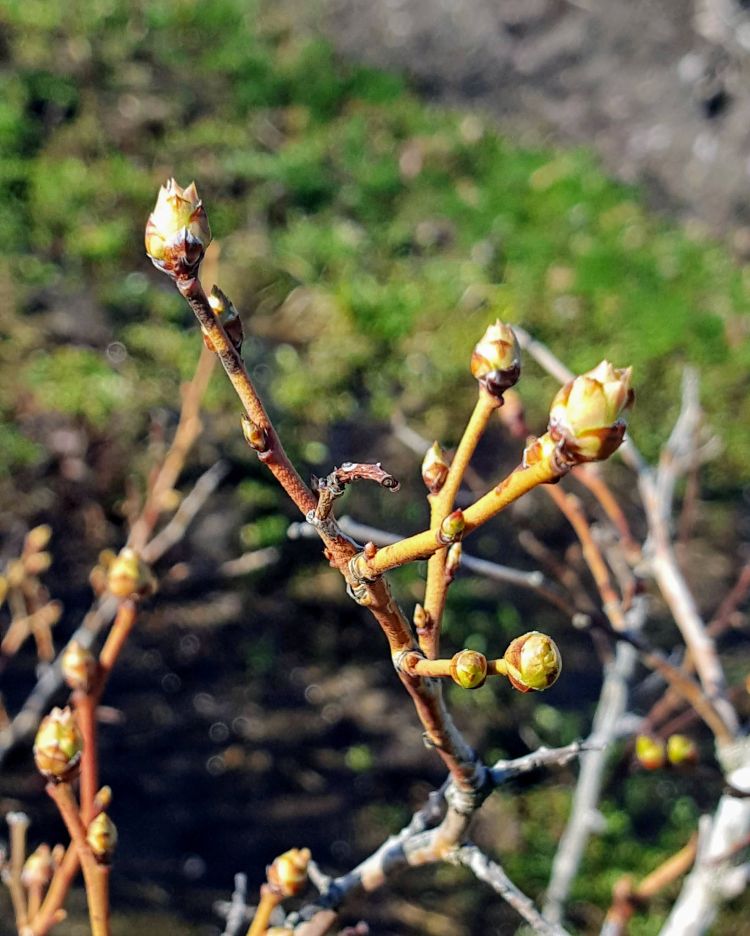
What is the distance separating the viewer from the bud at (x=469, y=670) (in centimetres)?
63

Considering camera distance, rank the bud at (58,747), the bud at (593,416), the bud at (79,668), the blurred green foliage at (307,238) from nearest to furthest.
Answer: the bud at (593,416) → the bud at (58,747) → the bud at (79,668) → the blurred green foliage at (307,238)

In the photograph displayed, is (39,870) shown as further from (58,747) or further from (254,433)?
(254,433)

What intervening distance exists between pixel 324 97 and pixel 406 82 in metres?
0.46

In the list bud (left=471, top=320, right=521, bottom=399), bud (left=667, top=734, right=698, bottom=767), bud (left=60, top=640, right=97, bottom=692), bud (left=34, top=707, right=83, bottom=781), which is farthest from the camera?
bud (left=667, top=734, right=698, bottom=767)

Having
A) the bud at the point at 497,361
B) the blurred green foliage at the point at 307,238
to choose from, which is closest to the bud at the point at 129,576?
the bud at the point at 497,361

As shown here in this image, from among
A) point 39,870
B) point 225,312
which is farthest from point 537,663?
point 39,870

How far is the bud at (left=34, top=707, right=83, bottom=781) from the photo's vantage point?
857mm

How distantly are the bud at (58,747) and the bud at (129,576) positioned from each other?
0.63 feet

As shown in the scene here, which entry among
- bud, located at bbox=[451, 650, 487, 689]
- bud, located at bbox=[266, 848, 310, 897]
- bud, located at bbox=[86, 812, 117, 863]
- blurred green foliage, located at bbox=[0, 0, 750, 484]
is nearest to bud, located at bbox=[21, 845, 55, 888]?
bud, located at bbox=[86, 812, 117, 863]

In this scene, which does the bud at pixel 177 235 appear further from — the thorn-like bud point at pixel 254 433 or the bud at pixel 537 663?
the bud at pixel 537 663

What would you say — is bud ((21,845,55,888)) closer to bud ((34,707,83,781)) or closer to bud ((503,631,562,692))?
bud ((34,707,83,781))

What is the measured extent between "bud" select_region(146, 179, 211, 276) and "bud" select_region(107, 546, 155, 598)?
0.52 meters

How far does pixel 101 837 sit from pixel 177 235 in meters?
0.63

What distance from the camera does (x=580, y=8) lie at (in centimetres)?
450
